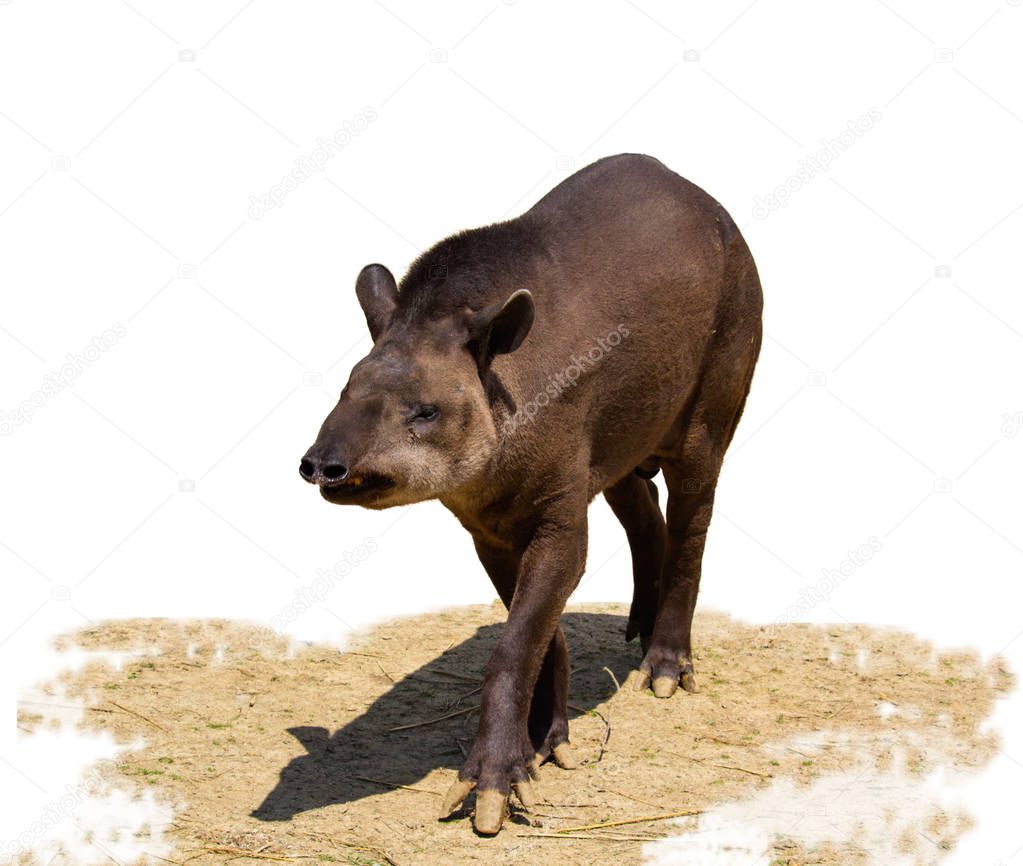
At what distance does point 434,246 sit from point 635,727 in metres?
3.52

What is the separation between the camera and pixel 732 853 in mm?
8680

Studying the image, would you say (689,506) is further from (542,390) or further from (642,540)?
(542,390)

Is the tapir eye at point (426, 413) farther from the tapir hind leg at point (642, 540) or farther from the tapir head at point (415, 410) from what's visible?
the tapir hind leg at point (642, 540)

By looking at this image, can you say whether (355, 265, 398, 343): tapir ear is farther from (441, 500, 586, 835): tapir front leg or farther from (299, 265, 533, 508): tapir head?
(441, 500, 586, 835): tapir front leg

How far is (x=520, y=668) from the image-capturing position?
9281mm

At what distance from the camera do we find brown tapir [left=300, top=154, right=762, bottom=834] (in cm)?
884

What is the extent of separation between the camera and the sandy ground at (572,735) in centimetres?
885

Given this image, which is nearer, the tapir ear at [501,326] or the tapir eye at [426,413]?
the tapir eye at [426,413]

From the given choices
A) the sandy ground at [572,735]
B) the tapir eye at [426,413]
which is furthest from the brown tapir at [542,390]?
the sandy ground at [572,735]

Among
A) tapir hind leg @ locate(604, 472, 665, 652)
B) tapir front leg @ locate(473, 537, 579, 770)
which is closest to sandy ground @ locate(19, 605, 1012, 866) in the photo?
tapir front leg @ locate(473, 537, 579, 770)

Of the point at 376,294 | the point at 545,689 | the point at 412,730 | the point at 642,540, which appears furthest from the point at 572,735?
the point at 376,294

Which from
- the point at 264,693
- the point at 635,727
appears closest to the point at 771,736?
the point at 635,727

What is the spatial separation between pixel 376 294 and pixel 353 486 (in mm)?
1649

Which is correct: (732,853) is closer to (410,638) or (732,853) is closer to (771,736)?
(771,736)
